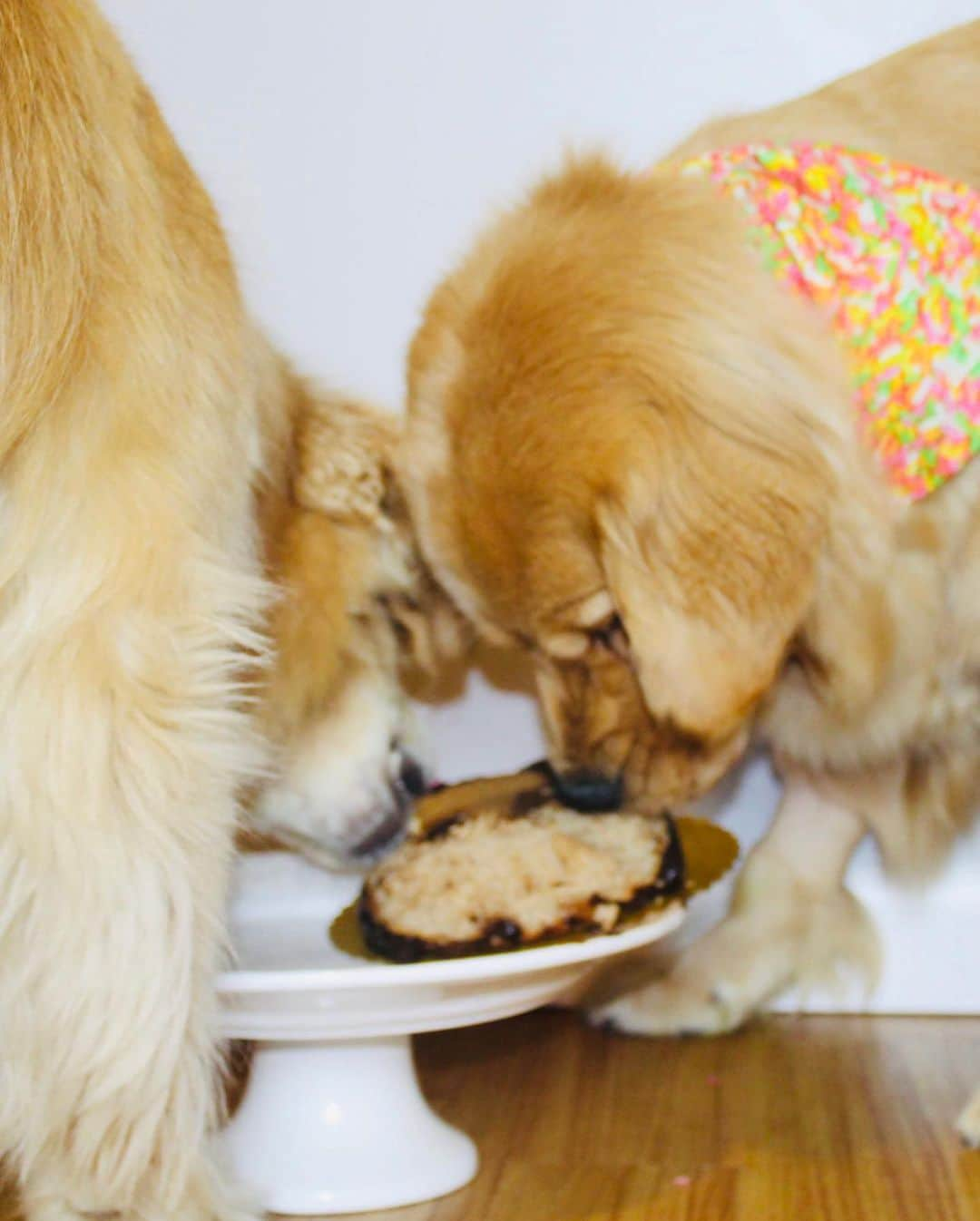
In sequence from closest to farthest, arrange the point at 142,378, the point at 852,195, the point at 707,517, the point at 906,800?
the point at 142,378 → the point at 707,517 → the point at 852,195 → the point at 906,800

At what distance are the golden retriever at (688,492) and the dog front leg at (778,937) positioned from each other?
0.16m

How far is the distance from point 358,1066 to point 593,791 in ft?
1.08

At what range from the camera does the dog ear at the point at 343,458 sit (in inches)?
57.3

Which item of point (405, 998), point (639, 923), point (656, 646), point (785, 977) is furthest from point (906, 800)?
point (405, 998)

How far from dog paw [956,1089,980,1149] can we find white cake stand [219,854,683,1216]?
11.9 inches

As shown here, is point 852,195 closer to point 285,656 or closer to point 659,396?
point 659,396

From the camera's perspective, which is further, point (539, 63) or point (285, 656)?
point (539, 63)

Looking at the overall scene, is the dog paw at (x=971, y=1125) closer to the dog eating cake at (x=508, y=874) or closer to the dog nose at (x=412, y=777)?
the dog eating cake at (x=508, y=874)

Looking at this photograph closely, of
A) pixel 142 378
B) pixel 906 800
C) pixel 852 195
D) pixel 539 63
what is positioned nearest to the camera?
pixel 142 378

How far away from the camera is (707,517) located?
1.25 metres

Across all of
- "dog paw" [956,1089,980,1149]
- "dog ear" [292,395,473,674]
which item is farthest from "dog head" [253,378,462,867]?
"dog paw" [956,1089,980,1149]

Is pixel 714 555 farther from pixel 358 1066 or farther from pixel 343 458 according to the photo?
pixel 358 1066

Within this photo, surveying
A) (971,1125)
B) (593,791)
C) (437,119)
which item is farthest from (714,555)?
(437,119)

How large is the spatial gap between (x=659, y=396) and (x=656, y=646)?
0.64ft
